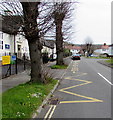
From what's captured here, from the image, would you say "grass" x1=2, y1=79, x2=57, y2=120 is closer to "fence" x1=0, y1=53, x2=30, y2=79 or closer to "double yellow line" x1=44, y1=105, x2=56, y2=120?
"double yellow line" x1=44, y1=105, x2=56, y2=120

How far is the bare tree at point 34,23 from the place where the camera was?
883 centimetres

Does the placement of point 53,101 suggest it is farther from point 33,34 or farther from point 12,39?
point 12,39

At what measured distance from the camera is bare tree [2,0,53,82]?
8830 millimetres

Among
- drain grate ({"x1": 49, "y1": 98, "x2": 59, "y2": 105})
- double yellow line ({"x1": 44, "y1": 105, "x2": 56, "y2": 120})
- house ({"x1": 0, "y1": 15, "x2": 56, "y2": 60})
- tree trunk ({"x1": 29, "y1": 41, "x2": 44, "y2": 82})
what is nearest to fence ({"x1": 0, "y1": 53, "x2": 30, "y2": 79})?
house ({"x1": 0, "y1": 15, "x2": 56, "y2": 60})

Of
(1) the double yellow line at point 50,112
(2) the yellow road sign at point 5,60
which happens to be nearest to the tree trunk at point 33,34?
(1) the double yellow line at point 50,112

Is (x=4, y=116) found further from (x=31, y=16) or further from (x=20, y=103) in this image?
(x=31, y=16)

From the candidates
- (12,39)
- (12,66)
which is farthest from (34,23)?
Result: (12,39)

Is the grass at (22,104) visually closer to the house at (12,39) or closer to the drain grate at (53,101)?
the drain grate at (53,101)

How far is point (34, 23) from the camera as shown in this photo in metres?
8.94

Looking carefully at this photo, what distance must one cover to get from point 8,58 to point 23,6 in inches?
203

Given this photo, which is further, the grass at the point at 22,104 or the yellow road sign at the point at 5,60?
the yellow road sign at the point at 5,60

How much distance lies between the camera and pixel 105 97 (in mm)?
7875

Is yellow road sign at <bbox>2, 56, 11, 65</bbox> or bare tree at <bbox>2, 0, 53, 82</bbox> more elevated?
bare tree at <bbox>2, 0, 53, 82</bbox>

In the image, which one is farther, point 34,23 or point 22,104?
point 34,23
